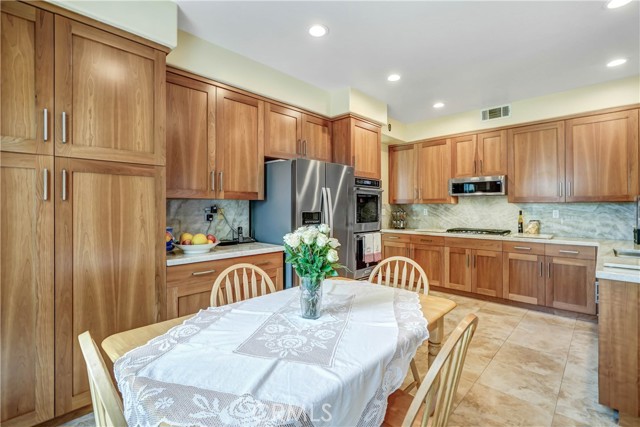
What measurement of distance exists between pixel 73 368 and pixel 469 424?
7.54 feet

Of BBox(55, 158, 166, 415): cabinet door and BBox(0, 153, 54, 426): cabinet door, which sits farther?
BBox(55, 158, 166, 415): cabinet door

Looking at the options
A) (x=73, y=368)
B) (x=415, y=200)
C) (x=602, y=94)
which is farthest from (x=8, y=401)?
(x=602, y=94)

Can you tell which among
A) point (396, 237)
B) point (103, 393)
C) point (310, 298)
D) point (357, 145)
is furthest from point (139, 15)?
point (396, 237)

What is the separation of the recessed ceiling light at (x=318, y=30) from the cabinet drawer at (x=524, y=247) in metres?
3.20

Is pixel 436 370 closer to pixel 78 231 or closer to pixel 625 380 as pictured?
pixel 625 380

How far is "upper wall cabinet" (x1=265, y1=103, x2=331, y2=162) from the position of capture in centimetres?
307

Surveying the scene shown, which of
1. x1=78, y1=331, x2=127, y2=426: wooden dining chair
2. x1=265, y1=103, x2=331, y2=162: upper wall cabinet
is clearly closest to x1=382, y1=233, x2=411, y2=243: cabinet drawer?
x1=265, y1=103, x2=331, y2=162: upper wall cabinet

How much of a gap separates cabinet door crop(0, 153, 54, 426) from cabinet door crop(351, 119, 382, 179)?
2788 mm

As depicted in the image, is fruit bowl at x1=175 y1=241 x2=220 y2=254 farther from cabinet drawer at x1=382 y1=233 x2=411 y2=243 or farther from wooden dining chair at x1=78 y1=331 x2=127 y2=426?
cabinet drawer at x1=382 y1=233 x2=411 y2=243

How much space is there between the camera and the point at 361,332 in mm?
1176

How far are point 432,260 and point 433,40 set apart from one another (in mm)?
2922

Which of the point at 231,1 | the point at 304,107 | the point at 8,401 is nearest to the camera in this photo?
the point at 8,401

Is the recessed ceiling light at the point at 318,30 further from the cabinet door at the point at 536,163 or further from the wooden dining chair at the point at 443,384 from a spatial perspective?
the cabinet door at the point at 536,163

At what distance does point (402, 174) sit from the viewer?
5.05 m
